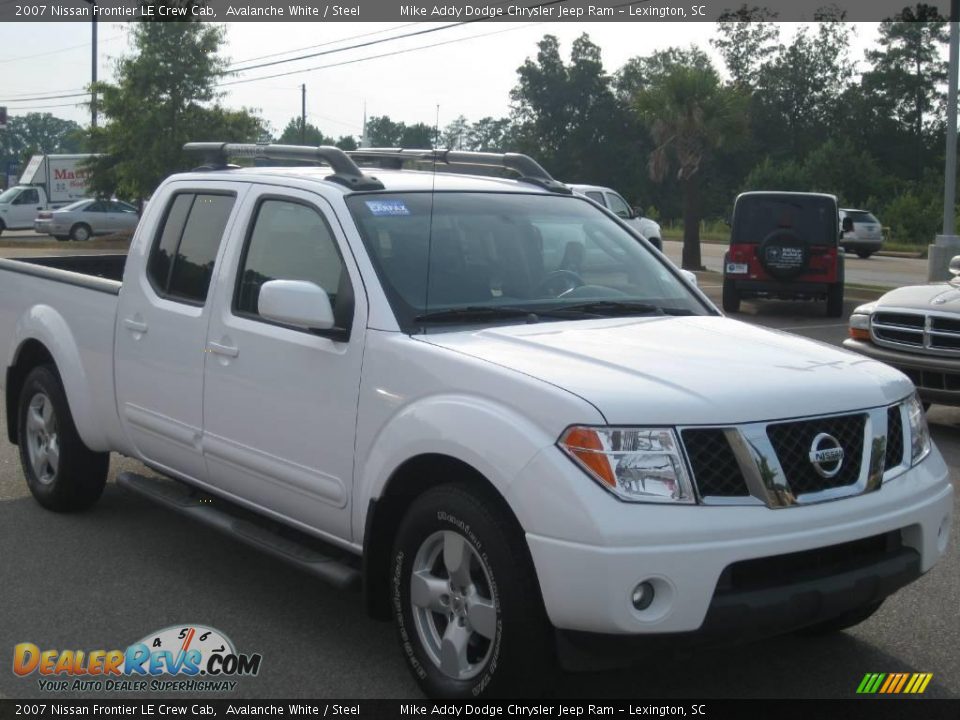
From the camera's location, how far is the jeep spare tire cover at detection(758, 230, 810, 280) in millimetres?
18844

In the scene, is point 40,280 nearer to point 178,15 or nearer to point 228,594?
point 228,594

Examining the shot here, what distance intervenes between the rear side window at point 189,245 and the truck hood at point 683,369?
1621mm

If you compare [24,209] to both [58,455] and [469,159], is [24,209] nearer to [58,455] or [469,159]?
[58,455]

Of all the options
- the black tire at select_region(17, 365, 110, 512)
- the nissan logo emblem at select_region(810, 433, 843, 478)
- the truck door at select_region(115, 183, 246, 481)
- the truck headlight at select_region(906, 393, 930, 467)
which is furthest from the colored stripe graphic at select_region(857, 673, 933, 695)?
the black tire at select_region(17, 365, 110, 512)

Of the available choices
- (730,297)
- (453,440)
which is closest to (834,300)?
(730,297)

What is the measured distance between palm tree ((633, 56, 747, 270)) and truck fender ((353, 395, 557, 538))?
29024mm

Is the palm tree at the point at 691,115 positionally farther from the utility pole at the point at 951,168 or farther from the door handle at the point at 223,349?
the door handle at the point at 223,349

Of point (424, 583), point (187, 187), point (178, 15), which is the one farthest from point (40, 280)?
point (178, 15)

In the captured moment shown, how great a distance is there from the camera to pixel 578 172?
7988cm

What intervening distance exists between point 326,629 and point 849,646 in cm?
210

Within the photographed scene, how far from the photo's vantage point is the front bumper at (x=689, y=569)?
3451 mm

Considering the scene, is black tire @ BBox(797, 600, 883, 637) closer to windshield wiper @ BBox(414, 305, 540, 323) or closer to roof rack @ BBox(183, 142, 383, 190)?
windshield wiper @ BBox(414, 305, 540, 323)

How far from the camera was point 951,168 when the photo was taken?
21328 millimetres

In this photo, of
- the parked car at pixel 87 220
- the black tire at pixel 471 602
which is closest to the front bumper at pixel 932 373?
the black tire at pixel 471 602
